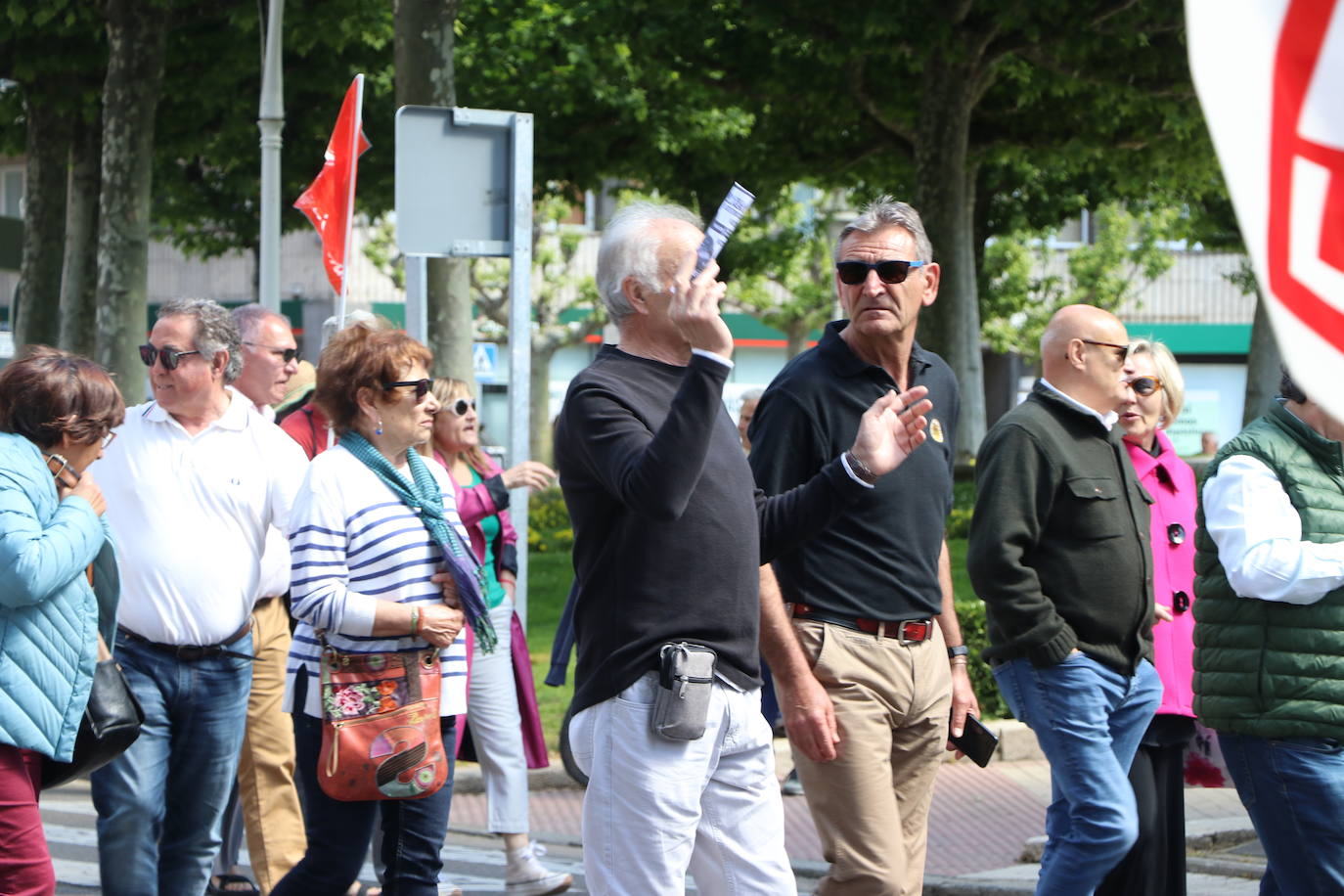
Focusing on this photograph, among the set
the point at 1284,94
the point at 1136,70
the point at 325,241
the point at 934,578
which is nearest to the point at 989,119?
the point at 1136,70

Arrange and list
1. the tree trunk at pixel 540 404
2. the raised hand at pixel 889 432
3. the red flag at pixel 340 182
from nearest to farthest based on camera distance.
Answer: the raised hand at pixel 889 432 → the red flag at pixel 340 182 → the tree trunk at pixel 540 404

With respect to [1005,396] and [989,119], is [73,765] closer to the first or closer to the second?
[989,119]

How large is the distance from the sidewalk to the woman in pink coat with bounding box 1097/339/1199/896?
108cm

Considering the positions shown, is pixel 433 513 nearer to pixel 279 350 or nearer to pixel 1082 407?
pixel 1082 407

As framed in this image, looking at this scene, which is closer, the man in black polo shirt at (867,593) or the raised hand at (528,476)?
the man in black polo shirt at (867,593)

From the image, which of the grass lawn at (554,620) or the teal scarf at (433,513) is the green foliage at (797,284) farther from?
the teal scarf at (433,513)

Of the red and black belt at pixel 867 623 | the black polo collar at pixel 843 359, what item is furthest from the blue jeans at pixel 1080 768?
the black polo collar at pixel 843 359

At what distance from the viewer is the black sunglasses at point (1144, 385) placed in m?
5.62

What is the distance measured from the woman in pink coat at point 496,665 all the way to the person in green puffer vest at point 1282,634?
2722 millimetres

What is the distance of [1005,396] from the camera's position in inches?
1873

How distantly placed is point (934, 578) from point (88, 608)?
80.8 inches

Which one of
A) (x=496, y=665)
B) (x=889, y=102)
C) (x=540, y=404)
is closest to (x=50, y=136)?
(x=889, y=102)

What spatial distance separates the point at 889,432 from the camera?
3.77 metres

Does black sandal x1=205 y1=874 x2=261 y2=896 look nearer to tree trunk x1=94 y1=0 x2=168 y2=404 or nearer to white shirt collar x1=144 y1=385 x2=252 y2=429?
white shirt collar x1=144 y1=385 x2=252 y2=429
